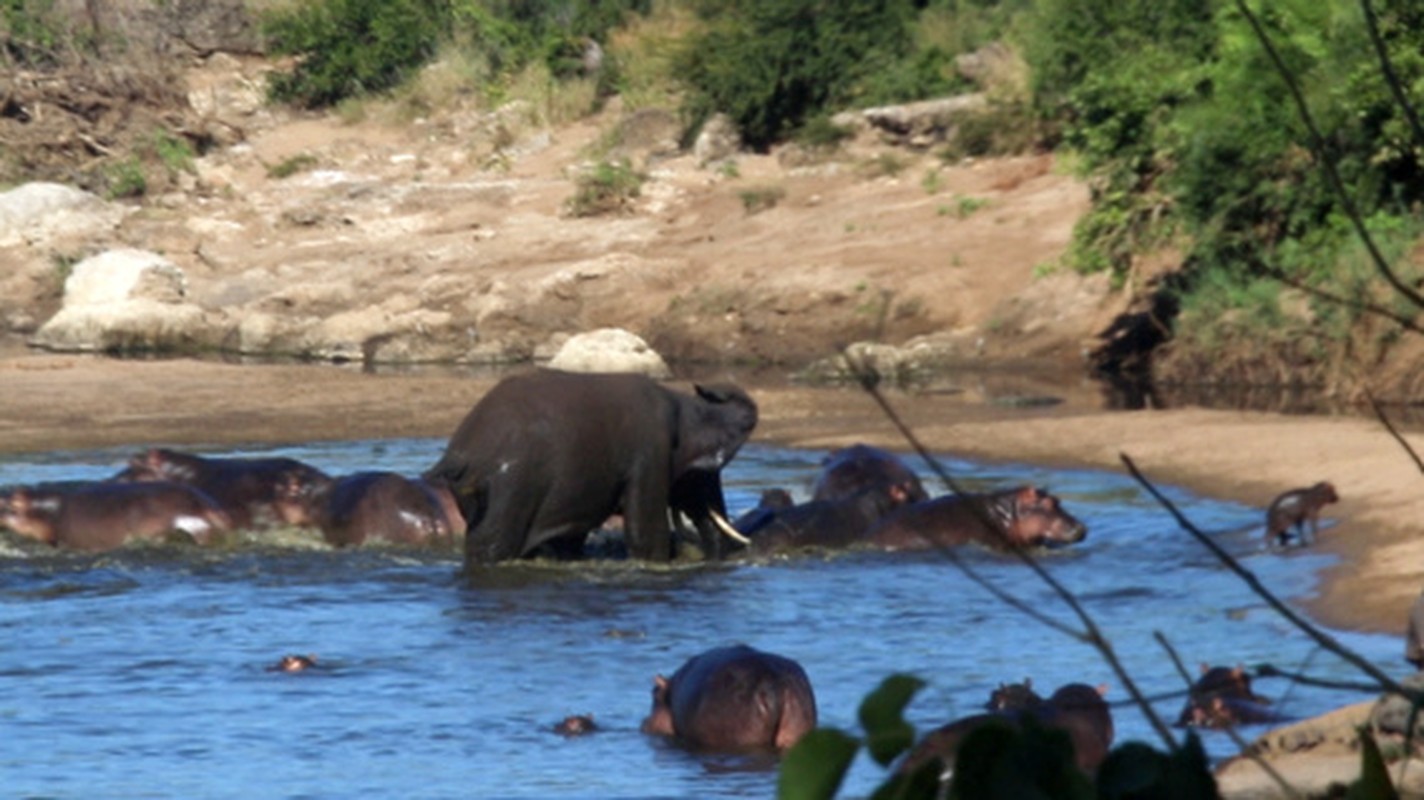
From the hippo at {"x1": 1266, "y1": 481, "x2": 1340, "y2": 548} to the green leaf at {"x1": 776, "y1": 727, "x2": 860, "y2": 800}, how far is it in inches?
403

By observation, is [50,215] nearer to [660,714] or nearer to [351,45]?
[351,45]

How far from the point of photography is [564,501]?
1189 centimetres

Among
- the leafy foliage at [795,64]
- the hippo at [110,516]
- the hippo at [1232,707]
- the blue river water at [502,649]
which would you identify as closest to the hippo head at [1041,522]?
the blue river water at [502,649]

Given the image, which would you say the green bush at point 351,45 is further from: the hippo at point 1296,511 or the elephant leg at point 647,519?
the hippo at point 1296,511

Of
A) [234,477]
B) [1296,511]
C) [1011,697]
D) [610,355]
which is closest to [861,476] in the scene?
[1296,511]

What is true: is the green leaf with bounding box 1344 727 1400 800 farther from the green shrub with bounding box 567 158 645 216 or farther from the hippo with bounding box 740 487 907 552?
the green shrub with bounding box 567 158 645 216

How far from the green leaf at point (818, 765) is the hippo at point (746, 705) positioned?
5.37 m

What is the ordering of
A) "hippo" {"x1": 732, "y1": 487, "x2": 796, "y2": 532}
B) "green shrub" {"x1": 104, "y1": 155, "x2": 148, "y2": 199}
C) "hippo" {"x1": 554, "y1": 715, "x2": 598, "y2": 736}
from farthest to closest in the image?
"green shrub" {"x1": 104, "y1": 155, "x2": 148, "y2": 199}, "hippo" {"x1": 732, "y1": 487, "x2": 796, "y2": 532}, "hippo" {"x1": 554, "y1": 715, "x2": 598, "y2": 736}

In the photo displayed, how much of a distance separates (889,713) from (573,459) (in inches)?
370

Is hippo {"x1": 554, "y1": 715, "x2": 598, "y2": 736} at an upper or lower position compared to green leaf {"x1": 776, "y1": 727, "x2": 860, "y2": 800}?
lower

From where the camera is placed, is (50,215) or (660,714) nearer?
(660,714)

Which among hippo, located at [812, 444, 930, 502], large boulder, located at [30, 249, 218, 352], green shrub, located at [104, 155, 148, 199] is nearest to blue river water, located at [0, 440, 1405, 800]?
hippo, located at [812, 444, 930, 502]

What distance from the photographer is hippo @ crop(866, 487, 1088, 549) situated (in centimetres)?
1216

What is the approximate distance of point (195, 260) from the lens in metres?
29.6
